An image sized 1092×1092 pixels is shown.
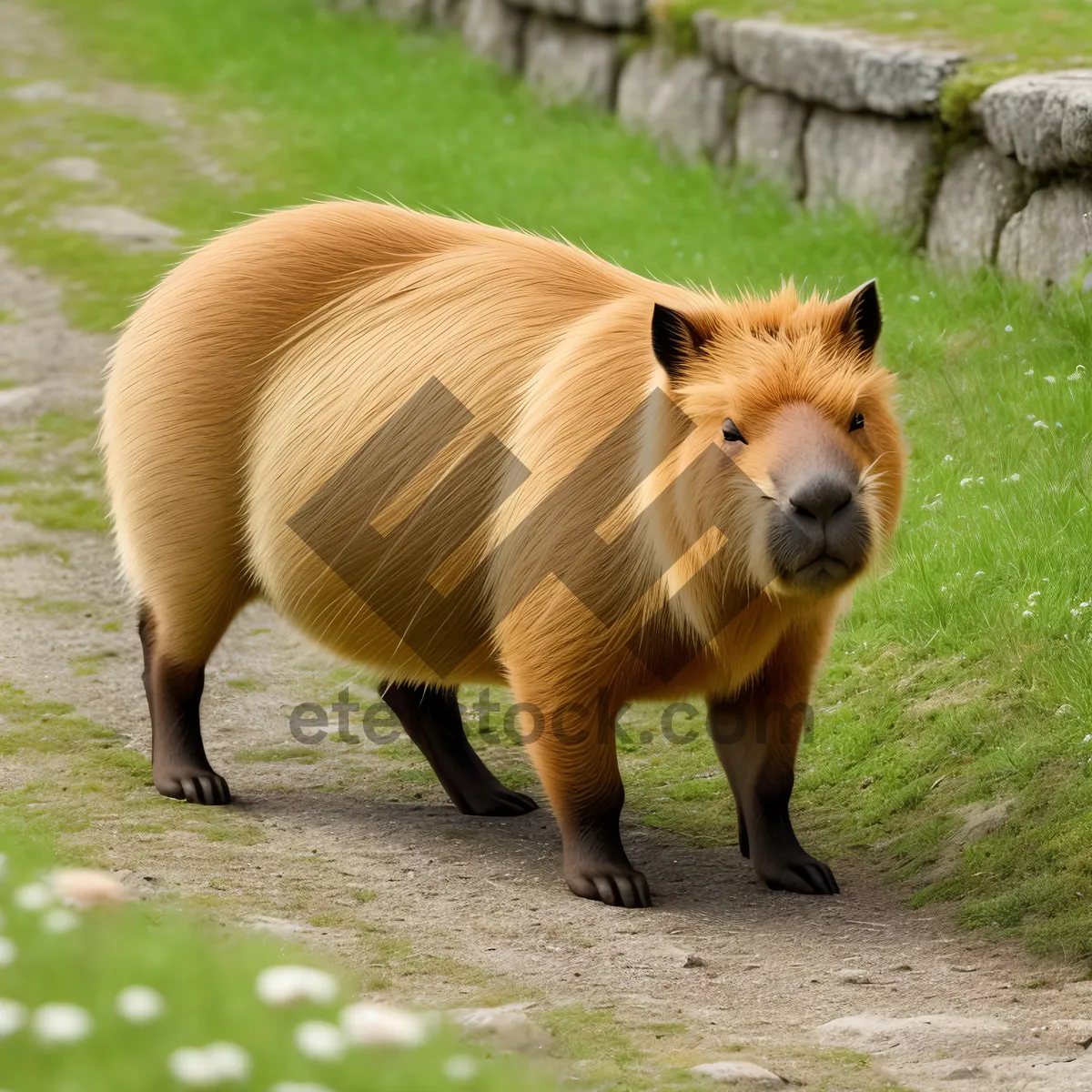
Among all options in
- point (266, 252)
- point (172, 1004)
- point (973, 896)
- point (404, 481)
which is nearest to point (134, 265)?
point (266, 252)

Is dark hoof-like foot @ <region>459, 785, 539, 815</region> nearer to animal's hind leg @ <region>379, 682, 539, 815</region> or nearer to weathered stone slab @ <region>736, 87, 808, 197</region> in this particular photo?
animal's hind leg @ <region>379, 682, 539, 815</region>

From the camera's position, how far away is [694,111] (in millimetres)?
9930

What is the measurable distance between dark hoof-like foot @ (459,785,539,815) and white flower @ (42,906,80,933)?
266 centimetres

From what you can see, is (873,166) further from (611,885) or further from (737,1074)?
(737,1074)

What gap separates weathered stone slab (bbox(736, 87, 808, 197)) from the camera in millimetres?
8875

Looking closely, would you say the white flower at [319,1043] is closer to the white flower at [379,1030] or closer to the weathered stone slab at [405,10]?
the white flower at [379,1030]

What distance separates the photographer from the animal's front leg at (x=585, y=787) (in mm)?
4445

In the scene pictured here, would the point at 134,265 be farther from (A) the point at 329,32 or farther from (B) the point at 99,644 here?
(A) the point at 329,32

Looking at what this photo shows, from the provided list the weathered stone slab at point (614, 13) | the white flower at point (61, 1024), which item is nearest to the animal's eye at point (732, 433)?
the white flower at point (61, 1024)

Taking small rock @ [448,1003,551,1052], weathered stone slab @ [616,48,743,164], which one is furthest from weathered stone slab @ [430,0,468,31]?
small rock @ [448,1003,551,1052]

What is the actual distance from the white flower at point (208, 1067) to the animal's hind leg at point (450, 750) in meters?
3.15

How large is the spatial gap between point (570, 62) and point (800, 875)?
26.8 feet

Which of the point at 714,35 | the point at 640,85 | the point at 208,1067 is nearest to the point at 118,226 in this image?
the point at 640,85

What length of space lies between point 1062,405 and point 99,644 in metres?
3.60
